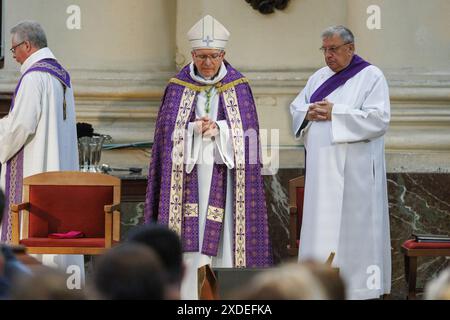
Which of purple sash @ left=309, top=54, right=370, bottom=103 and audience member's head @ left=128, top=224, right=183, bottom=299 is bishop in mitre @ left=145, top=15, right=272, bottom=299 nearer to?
purple sash @ left=309, top=54, right=370, bottom=103

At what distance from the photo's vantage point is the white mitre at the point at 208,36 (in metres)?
9.45

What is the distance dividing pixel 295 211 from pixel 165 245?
14.4 feet

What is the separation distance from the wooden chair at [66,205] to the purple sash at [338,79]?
145 cm

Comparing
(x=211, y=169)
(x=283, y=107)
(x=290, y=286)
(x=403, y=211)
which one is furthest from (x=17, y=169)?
(x=290, y=286)

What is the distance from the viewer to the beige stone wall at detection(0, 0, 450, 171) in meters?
11.2

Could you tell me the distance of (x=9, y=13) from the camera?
11.5m

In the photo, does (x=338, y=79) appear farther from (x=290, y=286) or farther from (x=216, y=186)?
(x=290, y=286)

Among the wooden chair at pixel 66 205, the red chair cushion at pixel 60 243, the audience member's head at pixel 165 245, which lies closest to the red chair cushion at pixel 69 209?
the wooden chair at pixel 66 205

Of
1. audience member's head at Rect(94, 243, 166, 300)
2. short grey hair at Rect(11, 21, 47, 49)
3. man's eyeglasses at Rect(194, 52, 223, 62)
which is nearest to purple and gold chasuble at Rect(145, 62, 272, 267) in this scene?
man's eyeglasses at Rect(194, 52, 223, 62)

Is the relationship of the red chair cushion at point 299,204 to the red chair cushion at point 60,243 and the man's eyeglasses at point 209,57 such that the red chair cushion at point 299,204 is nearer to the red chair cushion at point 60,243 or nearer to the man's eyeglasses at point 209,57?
the man's eyeglasses at point 209,57

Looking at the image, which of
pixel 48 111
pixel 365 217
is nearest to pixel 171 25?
pixel 48 111

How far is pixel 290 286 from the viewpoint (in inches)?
180

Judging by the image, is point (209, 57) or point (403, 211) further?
point (403, 211)
